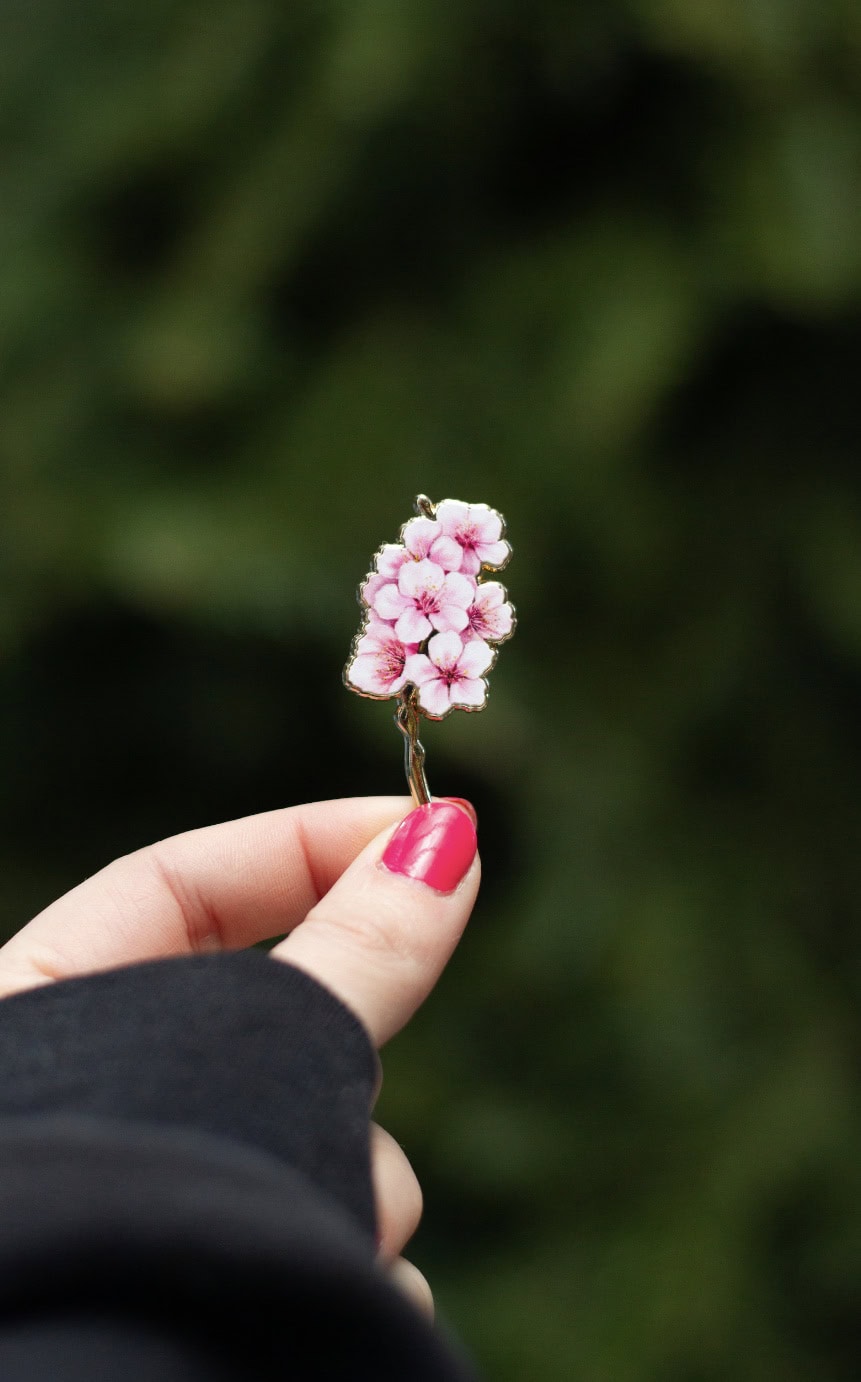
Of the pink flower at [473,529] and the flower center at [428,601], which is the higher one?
the pink flower at [473,529]

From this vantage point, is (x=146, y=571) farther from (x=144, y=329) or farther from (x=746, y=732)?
(x=746, y=732)

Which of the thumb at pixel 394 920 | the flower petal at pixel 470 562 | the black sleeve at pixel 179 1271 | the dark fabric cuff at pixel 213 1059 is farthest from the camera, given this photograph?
the flower petal at pixel 470 562

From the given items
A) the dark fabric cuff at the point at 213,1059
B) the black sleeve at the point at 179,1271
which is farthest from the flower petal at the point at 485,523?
the black sleeve at the point at 179,1271

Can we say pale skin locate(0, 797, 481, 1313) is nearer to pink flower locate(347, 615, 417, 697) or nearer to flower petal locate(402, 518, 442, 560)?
pink flower locate(347, 615, 417, 697)

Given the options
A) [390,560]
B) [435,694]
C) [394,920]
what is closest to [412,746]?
[435,694]

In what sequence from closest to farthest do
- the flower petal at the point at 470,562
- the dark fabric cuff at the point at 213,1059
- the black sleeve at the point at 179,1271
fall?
the black sleeve at the point at 179,1271 → the dark fabric cuff at the point at 213,1059 → the flower petal at the point at 470,562

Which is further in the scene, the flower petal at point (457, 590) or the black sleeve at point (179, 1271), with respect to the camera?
the flower petal at point (457, 590)

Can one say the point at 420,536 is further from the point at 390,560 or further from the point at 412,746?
the point at 412,746

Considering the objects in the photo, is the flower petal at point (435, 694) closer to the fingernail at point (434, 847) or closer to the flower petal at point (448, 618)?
the flower petal at point (448, 618)

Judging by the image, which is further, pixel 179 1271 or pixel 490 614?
pixel 490 614
